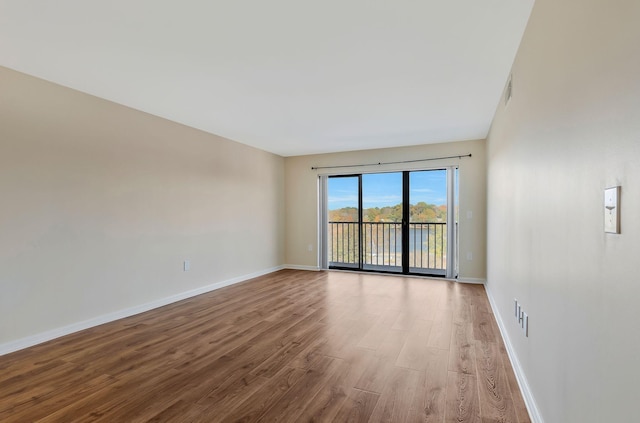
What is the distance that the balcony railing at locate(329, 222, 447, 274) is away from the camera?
547cm

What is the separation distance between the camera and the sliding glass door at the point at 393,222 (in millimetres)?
5301

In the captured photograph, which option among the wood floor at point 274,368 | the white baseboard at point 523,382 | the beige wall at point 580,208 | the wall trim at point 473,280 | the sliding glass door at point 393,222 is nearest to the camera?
the beige wall at point 580,208

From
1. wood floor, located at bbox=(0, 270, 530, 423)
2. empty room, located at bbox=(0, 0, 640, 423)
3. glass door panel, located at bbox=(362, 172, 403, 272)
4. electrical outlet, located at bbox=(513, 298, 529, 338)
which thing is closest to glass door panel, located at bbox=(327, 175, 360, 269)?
glass door panel, located at bbox=(362, 172, 403, 272)

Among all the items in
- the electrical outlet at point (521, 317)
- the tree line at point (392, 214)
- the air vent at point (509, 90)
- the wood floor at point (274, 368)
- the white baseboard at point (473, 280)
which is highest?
the air vent at point (509, 90)

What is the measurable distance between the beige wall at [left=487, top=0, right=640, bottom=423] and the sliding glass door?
134 inches

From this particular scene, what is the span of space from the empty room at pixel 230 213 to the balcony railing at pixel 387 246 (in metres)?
0.83

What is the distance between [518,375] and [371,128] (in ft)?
10.3

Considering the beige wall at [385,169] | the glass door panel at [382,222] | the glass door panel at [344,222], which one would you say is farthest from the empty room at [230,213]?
the glass door panel at [344,222]

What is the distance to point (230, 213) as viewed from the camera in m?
4.82

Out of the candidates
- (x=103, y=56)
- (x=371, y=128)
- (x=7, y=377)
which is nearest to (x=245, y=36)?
(x=103, y=56)

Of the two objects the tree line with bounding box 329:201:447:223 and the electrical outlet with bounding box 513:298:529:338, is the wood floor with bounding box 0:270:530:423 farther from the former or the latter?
the tree line with bounding box 329:201:447:223

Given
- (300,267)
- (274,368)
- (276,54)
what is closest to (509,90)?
(276,54)

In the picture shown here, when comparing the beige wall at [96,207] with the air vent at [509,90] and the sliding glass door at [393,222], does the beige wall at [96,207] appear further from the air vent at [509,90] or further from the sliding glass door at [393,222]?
the air vent at [509,90]

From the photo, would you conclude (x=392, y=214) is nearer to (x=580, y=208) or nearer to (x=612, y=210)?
(x=580, y=208)
